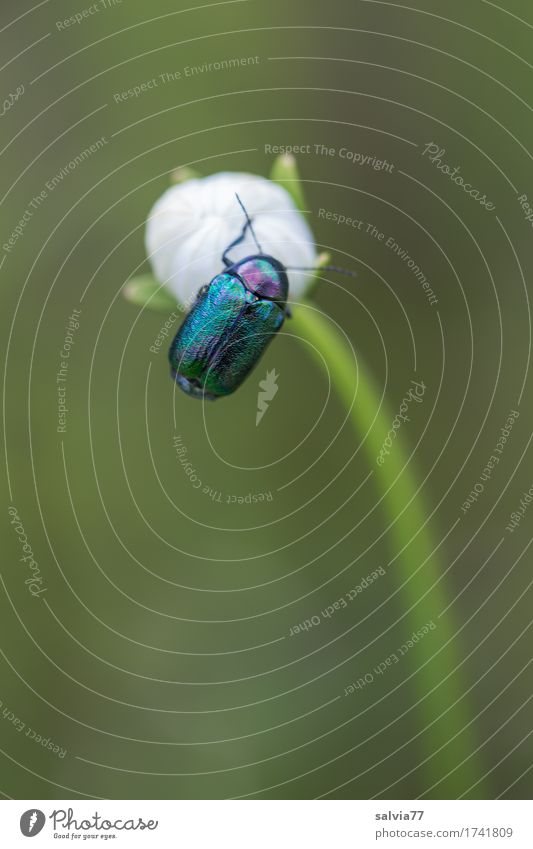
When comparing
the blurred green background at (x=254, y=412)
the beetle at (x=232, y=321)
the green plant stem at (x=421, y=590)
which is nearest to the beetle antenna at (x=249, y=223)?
the beetle at (x=232, y=321)

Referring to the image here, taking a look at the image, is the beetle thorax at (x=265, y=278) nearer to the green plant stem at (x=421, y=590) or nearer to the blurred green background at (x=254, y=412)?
the green plant stem at (x=421, y=590)

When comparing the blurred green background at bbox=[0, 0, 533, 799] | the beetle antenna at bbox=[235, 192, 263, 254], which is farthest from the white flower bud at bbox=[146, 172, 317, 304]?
the blurred green background at bbox=[0, 0, 533, 799]

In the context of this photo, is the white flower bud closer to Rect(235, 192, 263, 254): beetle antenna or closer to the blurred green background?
Rect(235, 192, 263, 254): beetle antenna

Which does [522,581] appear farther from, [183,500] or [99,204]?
[99,204]

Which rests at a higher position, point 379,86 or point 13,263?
point 379,86

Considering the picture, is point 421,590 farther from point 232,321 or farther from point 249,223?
point 249,223
